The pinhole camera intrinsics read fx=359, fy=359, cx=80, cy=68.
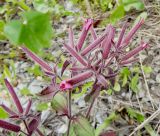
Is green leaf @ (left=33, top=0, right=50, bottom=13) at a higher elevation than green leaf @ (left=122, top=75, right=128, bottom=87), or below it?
higher

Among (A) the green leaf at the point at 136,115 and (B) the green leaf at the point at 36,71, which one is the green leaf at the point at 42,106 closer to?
(B) the green leaf at the point at 36,71

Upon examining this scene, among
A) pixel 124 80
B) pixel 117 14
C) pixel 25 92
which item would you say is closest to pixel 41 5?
pixel 117 14

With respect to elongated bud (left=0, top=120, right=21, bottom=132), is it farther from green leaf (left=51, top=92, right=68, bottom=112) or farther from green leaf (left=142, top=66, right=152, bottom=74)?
green leaf (left=142, top=66, right=152, bottom=74)

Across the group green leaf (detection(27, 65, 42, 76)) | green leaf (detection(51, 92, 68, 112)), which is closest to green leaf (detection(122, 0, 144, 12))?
green leaf (detection(27, 65, 42, 76))

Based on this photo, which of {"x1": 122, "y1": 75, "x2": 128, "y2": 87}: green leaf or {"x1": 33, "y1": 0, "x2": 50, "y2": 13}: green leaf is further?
{"x1": 33, "y1": 0, "x2": 50, "y2": 13}: green leaf

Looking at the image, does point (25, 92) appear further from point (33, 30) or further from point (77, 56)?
point (33, 30)

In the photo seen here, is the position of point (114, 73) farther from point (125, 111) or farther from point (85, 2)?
point (85, 2)
